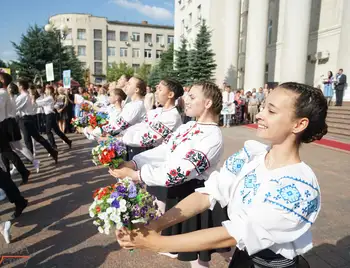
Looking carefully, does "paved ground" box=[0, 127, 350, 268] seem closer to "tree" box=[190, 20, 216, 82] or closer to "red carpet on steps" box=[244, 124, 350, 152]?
"red carpet on steps" box=[244, 124, 350, 152]

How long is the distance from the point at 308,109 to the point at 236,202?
1.93 feet

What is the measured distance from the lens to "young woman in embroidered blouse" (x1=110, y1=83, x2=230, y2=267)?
2025 mm

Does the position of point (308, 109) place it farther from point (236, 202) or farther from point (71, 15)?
point (71, 15)

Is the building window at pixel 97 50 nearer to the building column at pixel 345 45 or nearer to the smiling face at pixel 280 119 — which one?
the building column at pixel 345 45

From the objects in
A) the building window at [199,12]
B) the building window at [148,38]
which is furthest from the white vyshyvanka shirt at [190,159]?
the building window at [148,38]

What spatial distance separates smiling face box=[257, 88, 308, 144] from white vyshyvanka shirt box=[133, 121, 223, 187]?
740 millimetres

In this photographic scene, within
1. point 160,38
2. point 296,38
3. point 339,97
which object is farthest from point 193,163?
point 160,38

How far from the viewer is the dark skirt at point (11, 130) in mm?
4861

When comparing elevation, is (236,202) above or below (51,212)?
above

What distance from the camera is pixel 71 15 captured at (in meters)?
52.6

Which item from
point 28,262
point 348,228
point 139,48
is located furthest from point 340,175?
point 139,48

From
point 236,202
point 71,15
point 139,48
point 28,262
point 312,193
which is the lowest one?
point 28,262

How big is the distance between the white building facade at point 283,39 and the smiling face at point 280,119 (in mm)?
14612

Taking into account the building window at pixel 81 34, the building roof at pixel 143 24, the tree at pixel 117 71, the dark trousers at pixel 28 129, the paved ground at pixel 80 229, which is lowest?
the paved ground at pixel 80 229
